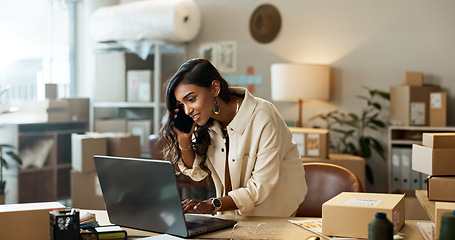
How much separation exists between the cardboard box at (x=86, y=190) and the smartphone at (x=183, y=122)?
244 cm

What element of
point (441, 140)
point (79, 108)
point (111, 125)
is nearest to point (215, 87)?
point (441, 140)

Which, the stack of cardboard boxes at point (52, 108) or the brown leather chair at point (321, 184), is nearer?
the brown leather chair at point (321, 184)

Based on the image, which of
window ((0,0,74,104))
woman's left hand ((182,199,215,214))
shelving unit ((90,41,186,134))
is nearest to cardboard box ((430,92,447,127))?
shelving unit ((90,41,186,134))

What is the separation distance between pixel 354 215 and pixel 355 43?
308 cm

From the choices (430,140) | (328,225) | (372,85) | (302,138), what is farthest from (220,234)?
(372,85)

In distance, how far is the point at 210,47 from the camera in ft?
17.2

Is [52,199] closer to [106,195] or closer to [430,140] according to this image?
[106,195]

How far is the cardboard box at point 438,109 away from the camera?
392 cm

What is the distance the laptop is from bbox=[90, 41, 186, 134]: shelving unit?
3.25 metres

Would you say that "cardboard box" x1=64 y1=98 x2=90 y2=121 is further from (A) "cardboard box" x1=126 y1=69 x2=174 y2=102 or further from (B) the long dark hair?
(B) the long dark hair

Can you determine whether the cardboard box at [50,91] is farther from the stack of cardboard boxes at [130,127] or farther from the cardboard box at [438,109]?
the cardboard box at [438,109]

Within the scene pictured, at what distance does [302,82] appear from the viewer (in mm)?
4250

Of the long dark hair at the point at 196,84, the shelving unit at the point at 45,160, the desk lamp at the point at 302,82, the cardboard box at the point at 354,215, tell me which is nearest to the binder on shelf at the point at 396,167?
the desk lamp at the point at 302,82

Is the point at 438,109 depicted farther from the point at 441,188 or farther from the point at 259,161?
the point at 259,161
